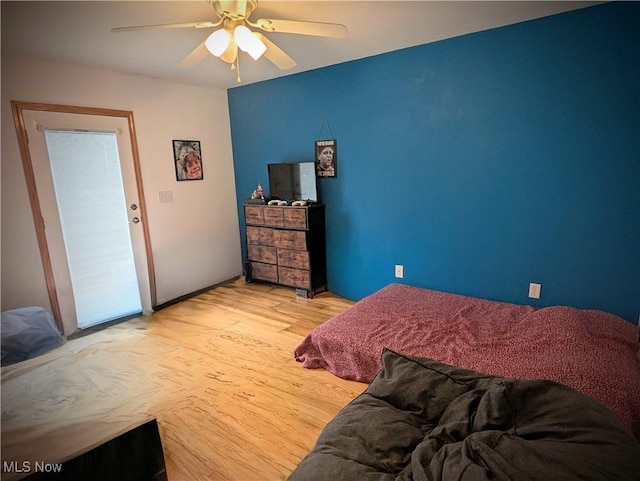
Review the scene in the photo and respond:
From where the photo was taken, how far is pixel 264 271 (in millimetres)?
3820

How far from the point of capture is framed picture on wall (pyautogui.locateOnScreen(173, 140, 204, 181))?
353 centimetres

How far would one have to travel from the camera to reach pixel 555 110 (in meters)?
2.29

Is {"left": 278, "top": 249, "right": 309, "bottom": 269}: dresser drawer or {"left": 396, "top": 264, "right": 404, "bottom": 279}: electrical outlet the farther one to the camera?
{"left": 278, "top": 249, "right": 309, "bottom": 269}: dresser drawer

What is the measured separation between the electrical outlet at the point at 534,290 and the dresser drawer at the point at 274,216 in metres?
2.22

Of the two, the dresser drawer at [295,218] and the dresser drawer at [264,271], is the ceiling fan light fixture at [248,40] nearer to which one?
the dresser drawer at [295,218]

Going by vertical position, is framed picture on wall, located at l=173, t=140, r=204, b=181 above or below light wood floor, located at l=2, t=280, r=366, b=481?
above

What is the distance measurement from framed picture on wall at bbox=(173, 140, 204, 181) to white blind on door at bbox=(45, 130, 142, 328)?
1.85m

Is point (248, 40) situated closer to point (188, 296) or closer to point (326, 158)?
point (326, 158)

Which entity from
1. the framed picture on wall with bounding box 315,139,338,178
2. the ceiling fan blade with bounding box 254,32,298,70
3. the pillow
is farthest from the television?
the pillow

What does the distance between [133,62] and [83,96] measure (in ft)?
2.46

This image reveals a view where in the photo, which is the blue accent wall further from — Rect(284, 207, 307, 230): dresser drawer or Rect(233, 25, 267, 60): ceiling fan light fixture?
Rect(233, 25, 267, 60): ceiling fan light fixture

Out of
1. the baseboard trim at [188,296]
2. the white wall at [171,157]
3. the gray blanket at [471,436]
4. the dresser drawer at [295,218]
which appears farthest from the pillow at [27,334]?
the dresser drawer at [295,218]

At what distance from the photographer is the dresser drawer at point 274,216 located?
3.55 metres

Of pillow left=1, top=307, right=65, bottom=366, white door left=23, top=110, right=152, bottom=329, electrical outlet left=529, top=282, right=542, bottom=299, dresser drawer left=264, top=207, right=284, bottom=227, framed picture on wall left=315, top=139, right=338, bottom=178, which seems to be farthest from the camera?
dresser drawer left=264, top=207, right=284, bottom=227
